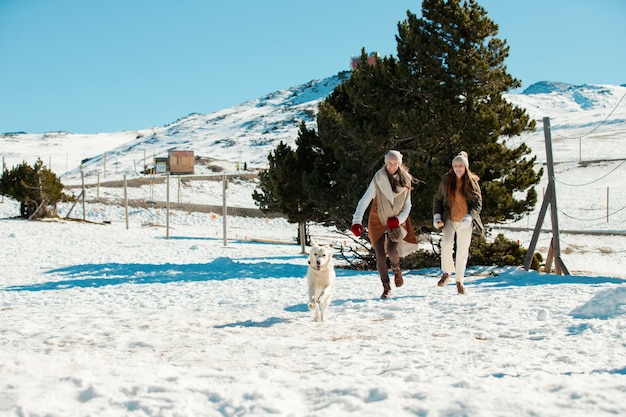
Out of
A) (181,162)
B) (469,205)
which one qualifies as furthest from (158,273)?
(181,162)

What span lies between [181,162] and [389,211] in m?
82.5

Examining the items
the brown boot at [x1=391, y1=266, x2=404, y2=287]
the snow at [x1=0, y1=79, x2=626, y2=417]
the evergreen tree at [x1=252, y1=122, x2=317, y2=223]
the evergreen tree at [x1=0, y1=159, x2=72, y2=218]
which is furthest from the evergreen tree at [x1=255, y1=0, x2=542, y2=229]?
the evergreen tree at [x1=0, y1=159, x2=72, y2=218]

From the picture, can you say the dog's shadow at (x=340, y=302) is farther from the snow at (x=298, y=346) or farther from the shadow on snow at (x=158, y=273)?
the shadow on snow at (x=158, y=273)

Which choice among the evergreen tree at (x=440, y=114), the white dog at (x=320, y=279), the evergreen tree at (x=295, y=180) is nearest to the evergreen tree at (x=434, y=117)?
the evergreen tree at (x=440, y=114)

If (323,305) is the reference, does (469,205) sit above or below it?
above

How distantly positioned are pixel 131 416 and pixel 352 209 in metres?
14.2

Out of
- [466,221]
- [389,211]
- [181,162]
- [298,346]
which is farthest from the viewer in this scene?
[181,162]

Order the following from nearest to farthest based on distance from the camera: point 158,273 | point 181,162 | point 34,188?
point 158,273
point 34,188
point 181,162

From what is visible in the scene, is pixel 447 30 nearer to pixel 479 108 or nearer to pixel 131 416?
pixel 479 108

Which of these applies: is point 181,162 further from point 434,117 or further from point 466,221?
point 466,221

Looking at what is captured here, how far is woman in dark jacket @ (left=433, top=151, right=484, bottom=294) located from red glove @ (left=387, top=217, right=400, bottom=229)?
69cm

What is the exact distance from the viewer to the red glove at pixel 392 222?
29.2 feet

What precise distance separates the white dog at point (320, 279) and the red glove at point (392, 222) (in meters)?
1.47

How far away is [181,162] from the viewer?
8875 centimetres
